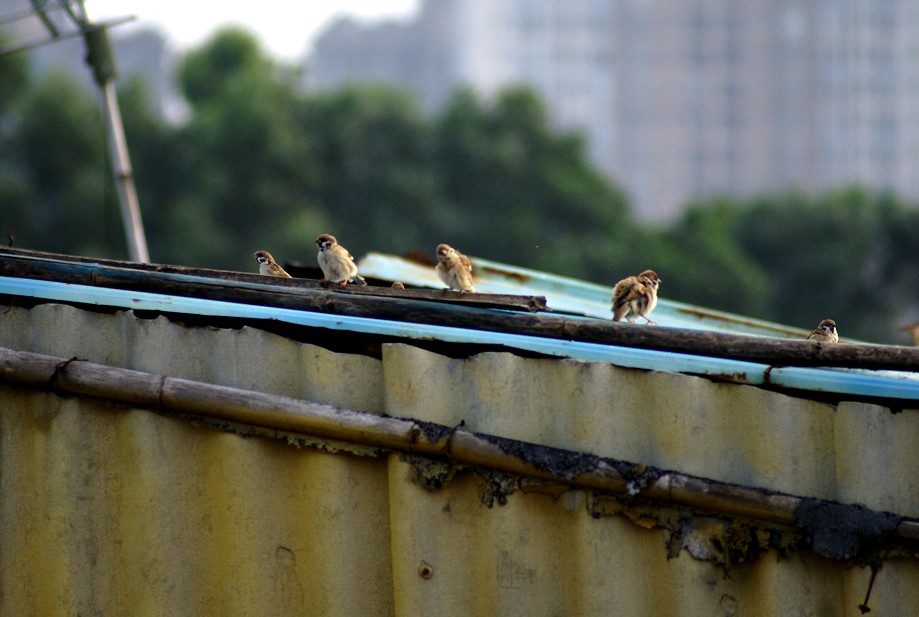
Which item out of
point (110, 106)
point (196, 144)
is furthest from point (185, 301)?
point (196, 144)

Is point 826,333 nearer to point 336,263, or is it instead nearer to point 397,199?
point 336,263

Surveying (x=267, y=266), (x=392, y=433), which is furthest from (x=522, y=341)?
(x=267, y=266)

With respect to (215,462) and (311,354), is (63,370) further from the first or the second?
(311,354)

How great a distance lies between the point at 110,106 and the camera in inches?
423

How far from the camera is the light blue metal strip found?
406cm

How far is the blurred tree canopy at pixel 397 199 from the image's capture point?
41.6 m

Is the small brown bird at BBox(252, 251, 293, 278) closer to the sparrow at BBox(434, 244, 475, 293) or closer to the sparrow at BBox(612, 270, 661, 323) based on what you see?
the sparrow at BBox(434, 244, 475, 293)

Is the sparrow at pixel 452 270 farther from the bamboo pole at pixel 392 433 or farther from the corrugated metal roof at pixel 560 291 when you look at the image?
the bamboo pole at pixel 392 433

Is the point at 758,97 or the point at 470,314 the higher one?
the point at 758,97

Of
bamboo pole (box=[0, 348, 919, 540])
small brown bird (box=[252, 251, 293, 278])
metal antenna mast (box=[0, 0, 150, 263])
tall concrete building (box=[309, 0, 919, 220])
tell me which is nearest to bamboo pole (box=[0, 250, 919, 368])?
bamboo pole (box=[0, 348, 919, 540])

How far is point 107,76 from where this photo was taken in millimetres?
10602

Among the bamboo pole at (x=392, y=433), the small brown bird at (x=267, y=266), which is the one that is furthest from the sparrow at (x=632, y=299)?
the small brown bird at (x=267, y=266)

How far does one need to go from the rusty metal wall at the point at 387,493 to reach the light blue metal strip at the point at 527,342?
0.20ft

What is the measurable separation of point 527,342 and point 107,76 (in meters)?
7.36
